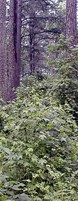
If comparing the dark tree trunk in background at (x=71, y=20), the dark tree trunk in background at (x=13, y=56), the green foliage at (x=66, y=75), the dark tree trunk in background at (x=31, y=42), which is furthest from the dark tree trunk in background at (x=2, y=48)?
the dark tree trunk in background at (x=31, y=42)

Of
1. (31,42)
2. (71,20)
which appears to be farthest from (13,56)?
(31,42)

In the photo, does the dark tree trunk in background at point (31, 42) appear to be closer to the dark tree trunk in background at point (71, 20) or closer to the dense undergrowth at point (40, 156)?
the dark tree trunk in background at point (71, 20)

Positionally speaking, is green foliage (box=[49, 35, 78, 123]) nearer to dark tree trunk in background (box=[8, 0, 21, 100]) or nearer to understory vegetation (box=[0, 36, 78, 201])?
understory vegetation (box=[0, 36, 78, 201])

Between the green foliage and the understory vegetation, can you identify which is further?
the green foliage

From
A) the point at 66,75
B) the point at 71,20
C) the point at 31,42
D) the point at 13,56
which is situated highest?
the point at 31,42

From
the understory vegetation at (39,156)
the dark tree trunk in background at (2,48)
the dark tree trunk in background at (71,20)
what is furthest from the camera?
the dark tree trunk in background at (2,48)

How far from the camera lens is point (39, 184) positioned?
454 cm

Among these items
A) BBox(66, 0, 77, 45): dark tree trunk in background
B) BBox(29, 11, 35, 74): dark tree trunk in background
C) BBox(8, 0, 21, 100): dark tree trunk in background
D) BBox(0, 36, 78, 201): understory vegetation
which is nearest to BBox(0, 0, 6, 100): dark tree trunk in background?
BBox(8, 0, 21, 100): dark tree trunk in background

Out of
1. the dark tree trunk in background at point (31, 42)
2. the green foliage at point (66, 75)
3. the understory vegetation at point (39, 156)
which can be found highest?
the dark tree trunk in background at point (31, 42)

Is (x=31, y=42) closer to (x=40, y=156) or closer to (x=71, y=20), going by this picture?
(x=71, y=20)

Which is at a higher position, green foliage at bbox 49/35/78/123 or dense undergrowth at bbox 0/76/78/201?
green foliage at bbox 49/35/78/123

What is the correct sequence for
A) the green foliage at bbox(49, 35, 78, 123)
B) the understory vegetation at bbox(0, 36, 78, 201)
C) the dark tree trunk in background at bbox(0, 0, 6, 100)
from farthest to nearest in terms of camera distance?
the dark tree trunk in background at bbox(0, 0, 6, 100)
the green foliage at bbox(49, 35, 78, 123)
the understory vegetation at bbox(0, 36, 78, 201)

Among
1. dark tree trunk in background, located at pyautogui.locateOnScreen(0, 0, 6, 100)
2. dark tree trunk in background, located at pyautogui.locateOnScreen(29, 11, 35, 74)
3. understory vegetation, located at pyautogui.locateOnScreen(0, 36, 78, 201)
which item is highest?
dark tree trunk in background, located at pyautogui.locateOnScreen(29, 11, 35, 74)

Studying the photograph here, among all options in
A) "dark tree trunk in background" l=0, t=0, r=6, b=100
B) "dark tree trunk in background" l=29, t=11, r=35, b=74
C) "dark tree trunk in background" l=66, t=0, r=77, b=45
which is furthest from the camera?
"dark tree trunk in background" l=29, t=11, r=35, b=74
